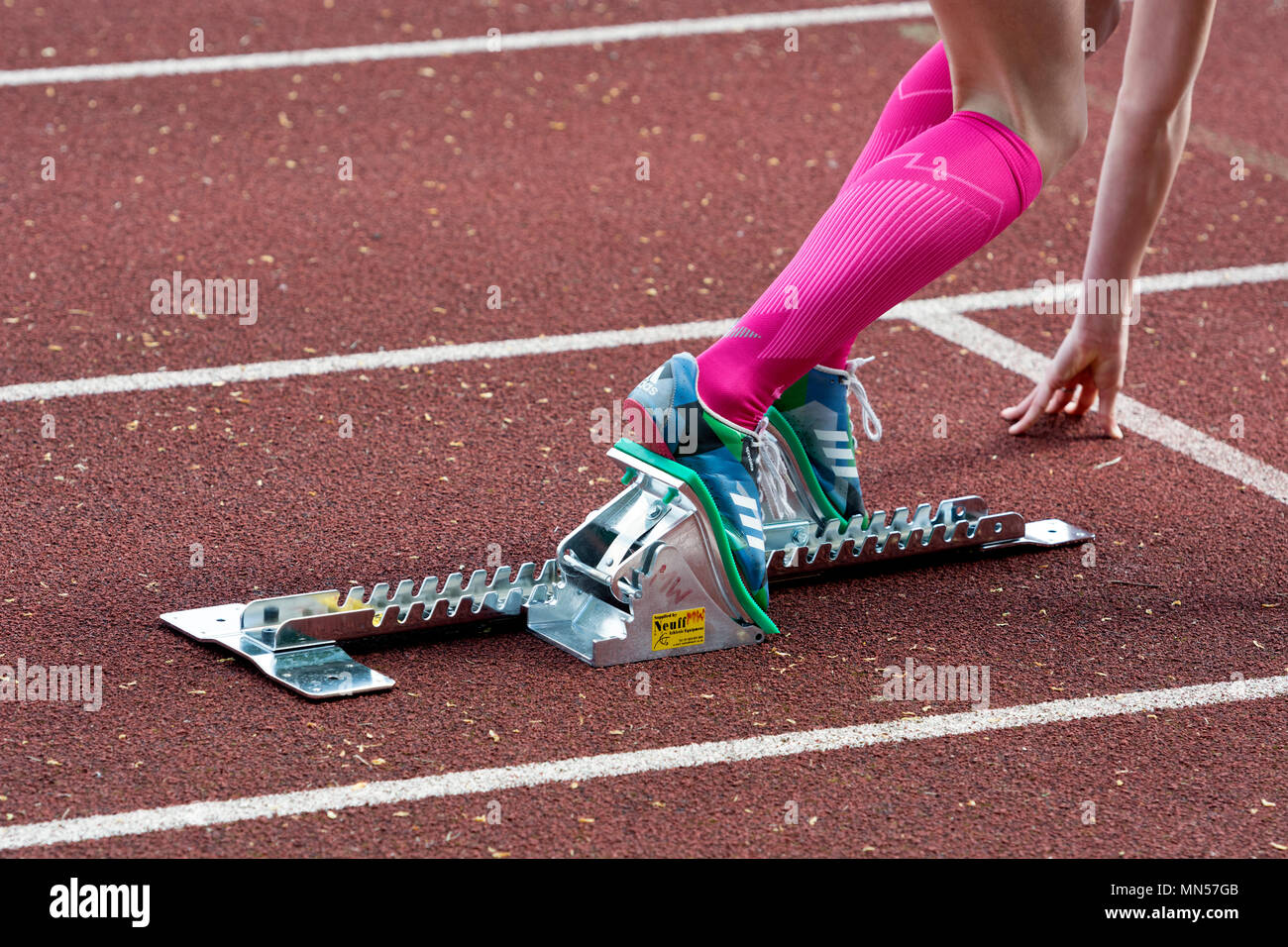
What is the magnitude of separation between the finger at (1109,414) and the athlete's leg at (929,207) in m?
1.08

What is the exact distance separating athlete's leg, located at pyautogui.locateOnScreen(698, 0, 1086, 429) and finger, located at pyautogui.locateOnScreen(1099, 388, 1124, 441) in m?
1.08

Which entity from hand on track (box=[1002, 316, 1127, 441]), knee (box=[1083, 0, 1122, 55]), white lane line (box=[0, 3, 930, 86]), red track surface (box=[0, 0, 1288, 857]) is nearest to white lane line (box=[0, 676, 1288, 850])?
red track surface (box=[0, 0, 1288, 857])

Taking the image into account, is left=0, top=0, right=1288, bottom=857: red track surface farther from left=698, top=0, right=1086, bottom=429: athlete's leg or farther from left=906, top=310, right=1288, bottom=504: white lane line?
left=698, top=0, right=1086, bottom=429: athlete's leg

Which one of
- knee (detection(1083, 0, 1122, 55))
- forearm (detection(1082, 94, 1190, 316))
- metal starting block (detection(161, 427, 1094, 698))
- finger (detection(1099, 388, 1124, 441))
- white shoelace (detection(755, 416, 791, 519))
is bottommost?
metal starting block (detection(161, 427, 1094, 698))

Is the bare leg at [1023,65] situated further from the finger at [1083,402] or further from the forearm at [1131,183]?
the finger at [1083,402]

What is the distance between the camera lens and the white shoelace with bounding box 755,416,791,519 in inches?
135

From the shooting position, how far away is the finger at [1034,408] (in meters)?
4.26

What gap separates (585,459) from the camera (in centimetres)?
405

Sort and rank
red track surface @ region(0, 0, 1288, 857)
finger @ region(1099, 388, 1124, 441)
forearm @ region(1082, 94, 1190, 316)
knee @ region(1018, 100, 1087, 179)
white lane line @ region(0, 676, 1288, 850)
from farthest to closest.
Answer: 1. finger @ region(1099, 388, 1124, 441)
2. forearm @ region(1082, 94, 1190, 316)
3. knee @ region(1018, 100, 1087, 179)
4. red track surface @ region(0, 0, 1288, 857)
5. white lane line @ region(0, 676, 1288, 850)

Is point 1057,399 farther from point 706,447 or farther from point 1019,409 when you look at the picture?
point 706,447

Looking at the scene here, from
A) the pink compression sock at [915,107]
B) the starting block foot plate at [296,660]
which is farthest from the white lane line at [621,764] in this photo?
the pink compression sock at [915,107]
